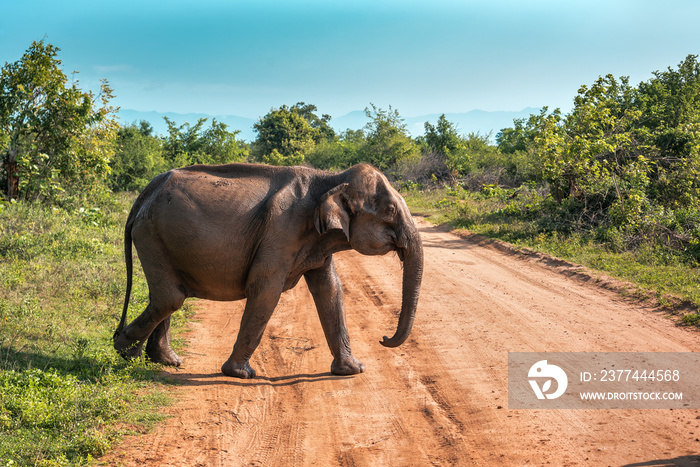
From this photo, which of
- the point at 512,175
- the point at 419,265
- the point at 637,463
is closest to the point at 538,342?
the point at 419,265

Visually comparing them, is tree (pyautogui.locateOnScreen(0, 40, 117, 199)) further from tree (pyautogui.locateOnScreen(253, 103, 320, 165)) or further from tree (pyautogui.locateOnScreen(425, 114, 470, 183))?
tree (pyautogui.locateOnScreen(253, 103, 320, 165))

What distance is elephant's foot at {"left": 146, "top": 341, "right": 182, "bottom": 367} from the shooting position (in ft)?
22.0

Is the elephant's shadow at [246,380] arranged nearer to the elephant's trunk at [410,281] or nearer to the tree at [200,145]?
the elephant's trunk at [410,281]

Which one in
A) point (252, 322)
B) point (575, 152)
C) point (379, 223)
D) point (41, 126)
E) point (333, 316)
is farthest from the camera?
point (575, 152)

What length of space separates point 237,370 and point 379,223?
7.23 feet

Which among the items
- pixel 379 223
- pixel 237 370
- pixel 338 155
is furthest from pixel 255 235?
pixel 338 155

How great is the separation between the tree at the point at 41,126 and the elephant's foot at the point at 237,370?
8.60 m

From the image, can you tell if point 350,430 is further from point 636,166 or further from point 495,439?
point 636,166

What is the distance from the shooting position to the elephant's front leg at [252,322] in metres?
6.00

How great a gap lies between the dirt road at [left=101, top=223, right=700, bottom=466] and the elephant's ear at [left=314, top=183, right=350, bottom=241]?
1744mm

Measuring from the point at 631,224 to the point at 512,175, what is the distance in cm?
1431

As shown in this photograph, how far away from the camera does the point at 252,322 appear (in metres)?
6.08

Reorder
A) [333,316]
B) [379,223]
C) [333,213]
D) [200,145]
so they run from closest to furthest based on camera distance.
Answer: [333,213] < [379,223] < [333,316] < [200,145]

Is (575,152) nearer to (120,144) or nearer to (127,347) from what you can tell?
(127,347)
